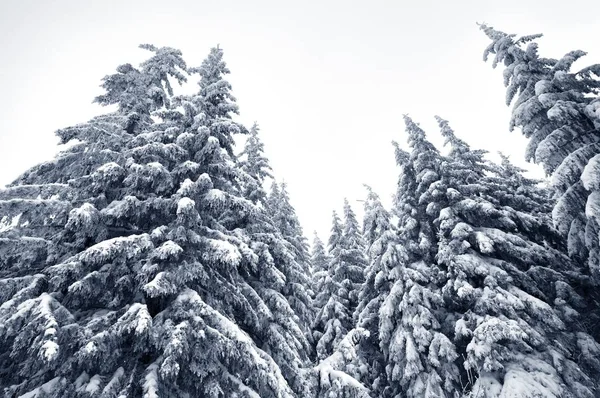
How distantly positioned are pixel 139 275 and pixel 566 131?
1517 cm

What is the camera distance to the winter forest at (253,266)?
8.12 meters

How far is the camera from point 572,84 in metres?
12.9

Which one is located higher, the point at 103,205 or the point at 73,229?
the point at 103,205

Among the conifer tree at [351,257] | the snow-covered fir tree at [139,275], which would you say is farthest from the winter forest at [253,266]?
the conifer tree at [351,257]

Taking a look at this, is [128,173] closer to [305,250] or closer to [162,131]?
[162,131]

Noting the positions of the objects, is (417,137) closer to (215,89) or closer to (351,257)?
(351,257)

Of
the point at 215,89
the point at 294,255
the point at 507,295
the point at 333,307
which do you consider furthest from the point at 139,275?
the point at 333,307

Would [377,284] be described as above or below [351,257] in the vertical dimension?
below

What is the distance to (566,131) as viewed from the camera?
40.3ft

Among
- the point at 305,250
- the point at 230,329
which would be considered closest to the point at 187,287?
the point at 230,329

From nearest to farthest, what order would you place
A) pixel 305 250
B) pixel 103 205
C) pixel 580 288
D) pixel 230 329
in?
pixel 230 329, pixel 103 205, pixel 580 288, pixel 305 250

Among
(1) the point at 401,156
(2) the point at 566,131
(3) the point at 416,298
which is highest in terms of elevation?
(1) the point at 401,156

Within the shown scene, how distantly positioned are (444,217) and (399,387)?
8784mm

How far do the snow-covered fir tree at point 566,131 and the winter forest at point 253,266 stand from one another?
0.06 m
